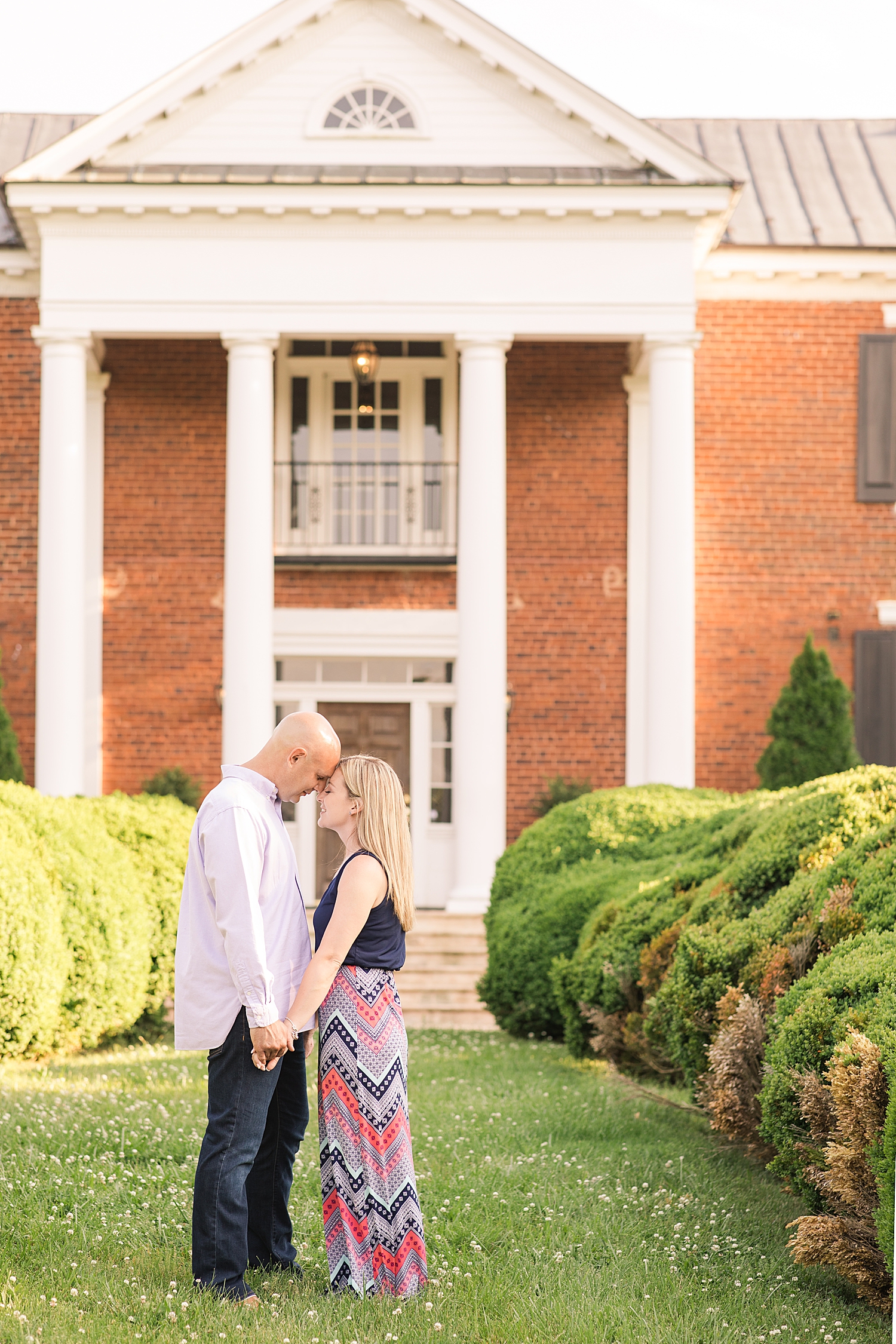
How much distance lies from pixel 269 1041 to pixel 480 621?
9421mm

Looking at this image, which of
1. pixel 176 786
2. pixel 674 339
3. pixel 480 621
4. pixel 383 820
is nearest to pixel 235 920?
pixel 383 820

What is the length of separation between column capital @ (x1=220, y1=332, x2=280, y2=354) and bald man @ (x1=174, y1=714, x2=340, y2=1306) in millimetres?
9809

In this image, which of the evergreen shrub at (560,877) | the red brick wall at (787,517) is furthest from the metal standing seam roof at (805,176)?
the evergreen shrub at (560,877)

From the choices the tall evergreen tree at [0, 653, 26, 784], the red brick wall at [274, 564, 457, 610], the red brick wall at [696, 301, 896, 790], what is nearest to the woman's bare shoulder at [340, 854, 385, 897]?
the tall evergreen tree at [0, 653, 26, 784]

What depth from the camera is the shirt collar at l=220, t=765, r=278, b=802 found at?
13.0ft

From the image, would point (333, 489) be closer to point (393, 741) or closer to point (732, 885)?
point (393, 741)

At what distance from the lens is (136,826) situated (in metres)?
9.93

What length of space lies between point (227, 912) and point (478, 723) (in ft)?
30.2

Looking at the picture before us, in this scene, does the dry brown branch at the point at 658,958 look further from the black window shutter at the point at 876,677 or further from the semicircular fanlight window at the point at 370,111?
the semicircular fanlight window at the point at 370,111

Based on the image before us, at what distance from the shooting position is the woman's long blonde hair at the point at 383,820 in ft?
13.0

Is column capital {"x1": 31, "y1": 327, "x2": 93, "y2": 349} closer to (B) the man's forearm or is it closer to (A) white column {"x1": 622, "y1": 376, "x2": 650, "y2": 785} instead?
(A) white column {"x1": 622, "y1": 376, "x2": 650, "y2": 785}

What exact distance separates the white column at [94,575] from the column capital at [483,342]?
4.12 metres

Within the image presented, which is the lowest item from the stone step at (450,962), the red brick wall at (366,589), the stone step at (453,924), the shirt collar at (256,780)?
the stone step at (450,962)

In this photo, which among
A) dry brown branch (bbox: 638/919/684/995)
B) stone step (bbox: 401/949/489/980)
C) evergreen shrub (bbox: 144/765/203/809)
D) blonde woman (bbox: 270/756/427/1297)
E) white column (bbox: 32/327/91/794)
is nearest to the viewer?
blonde woman (bbox: 270/756/427/1297)
